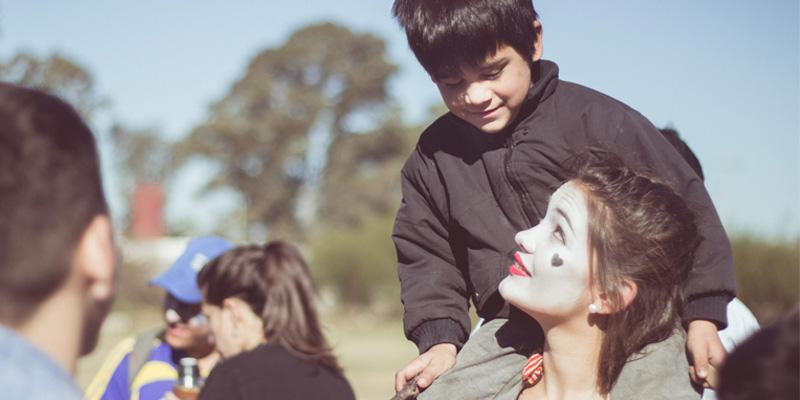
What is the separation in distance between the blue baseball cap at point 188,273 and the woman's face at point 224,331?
15.8 inches

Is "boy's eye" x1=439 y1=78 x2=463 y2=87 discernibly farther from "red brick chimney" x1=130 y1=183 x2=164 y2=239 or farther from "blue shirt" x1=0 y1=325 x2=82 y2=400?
"red brick chimney" x1=130 y1=183 x2=164 y2=239

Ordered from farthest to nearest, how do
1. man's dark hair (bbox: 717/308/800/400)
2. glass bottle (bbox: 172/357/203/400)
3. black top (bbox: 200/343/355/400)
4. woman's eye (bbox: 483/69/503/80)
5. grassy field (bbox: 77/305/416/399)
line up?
grassy field (bbox: 77/305/416/399) → glass bottle (bbox: 172/357/203/400) → black top (bbox: 200/343/355/400) → woman's eye (bbox: 483/69/503/80) → man's dark hair (bbox: 717/308/800/400)

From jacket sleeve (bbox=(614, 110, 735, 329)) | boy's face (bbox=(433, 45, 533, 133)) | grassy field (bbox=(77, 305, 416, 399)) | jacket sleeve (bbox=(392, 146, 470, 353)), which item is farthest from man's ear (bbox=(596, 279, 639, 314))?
grassy field (bbox=(77, 305, 416, 399))

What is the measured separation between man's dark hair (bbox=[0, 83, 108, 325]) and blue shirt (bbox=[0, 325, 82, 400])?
10cm

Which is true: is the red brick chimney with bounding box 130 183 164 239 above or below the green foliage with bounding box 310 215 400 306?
below

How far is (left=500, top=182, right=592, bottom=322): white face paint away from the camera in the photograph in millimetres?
2943

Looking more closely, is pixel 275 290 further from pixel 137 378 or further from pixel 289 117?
pixel 289 117

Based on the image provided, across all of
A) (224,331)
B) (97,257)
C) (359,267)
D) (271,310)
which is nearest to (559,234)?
(97,257)

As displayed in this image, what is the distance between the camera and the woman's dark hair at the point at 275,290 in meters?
4.77

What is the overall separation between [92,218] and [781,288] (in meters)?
23.0

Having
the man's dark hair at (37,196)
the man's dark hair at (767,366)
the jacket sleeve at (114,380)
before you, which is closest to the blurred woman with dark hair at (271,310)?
the jacket sleeve at (114,380)

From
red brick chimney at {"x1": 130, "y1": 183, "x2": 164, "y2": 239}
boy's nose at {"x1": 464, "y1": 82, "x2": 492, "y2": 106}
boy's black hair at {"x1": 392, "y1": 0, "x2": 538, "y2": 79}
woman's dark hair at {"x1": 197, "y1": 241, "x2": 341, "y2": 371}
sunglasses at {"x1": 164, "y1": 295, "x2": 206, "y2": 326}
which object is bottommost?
red brick chimney at {"x1": 130, "y1": 183, "x2": 164, "y2": 239}

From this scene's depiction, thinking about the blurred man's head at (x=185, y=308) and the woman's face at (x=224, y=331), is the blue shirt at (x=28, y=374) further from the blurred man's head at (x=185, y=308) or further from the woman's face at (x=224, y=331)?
the blurred man's head at (x=185, y=308)

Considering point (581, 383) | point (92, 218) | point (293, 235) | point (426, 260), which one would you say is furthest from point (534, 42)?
point (293, 235)
